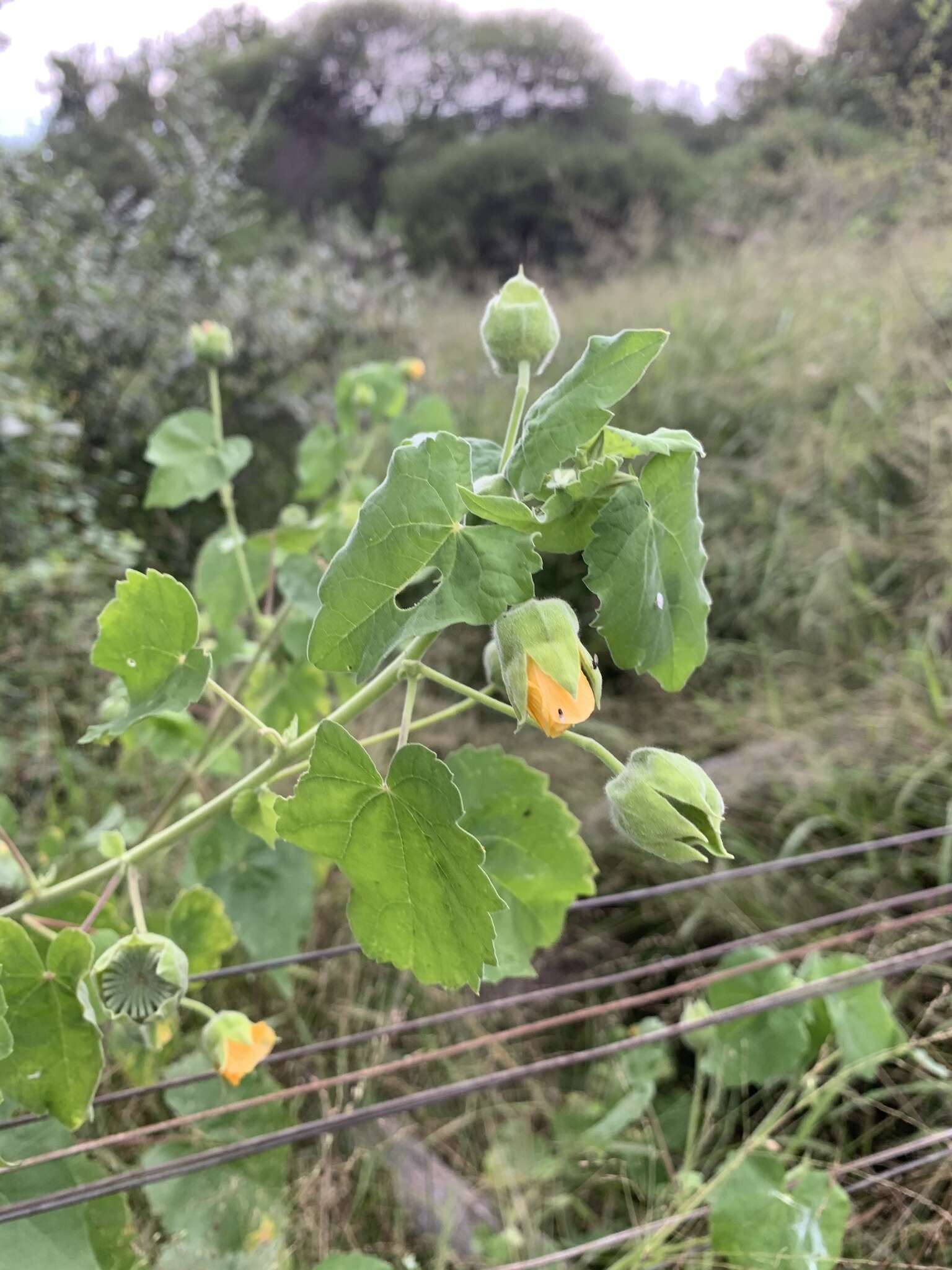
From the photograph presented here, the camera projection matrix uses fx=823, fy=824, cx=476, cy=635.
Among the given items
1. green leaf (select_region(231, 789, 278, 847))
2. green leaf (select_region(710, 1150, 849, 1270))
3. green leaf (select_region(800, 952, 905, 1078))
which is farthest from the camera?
green leaf (select_region(800, 952, 905, 1078))

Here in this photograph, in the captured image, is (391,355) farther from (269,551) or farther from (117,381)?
(269,551)

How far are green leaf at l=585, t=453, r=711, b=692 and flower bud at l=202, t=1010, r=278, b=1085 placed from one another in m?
0.56

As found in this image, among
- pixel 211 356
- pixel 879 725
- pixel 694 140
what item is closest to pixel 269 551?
pixel 211 356

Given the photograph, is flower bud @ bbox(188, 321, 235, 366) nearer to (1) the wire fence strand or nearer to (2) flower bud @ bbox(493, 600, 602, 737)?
(2) flower bud @ bbox(493, 600, 602, 737)

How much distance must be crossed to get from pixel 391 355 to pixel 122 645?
12.9 feet

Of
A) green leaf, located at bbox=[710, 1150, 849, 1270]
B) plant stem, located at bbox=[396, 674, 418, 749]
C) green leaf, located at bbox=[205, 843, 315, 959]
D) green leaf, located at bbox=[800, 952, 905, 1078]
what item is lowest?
green leaf, located at bbox=[710, 1150, 849, 1270]

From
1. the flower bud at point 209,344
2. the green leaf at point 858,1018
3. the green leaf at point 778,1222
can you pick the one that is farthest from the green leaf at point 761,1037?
the flower bud at point 209,344

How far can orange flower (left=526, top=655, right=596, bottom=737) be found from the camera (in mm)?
542

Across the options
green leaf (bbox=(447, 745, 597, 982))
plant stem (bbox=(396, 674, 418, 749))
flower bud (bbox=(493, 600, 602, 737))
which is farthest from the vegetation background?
flower bud (bbox=(493, 600, 602, 737))

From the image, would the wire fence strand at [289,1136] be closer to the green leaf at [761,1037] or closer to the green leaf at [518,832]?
A: the green leaf at [518,832]

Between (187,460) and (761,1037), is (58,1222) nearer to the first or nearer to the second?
(187,460)

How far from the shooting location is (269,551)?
1.23 metres

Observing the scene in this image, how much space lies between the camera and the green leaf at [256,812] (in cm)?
70

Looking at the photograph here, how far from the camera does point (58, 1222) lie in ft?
2.29
